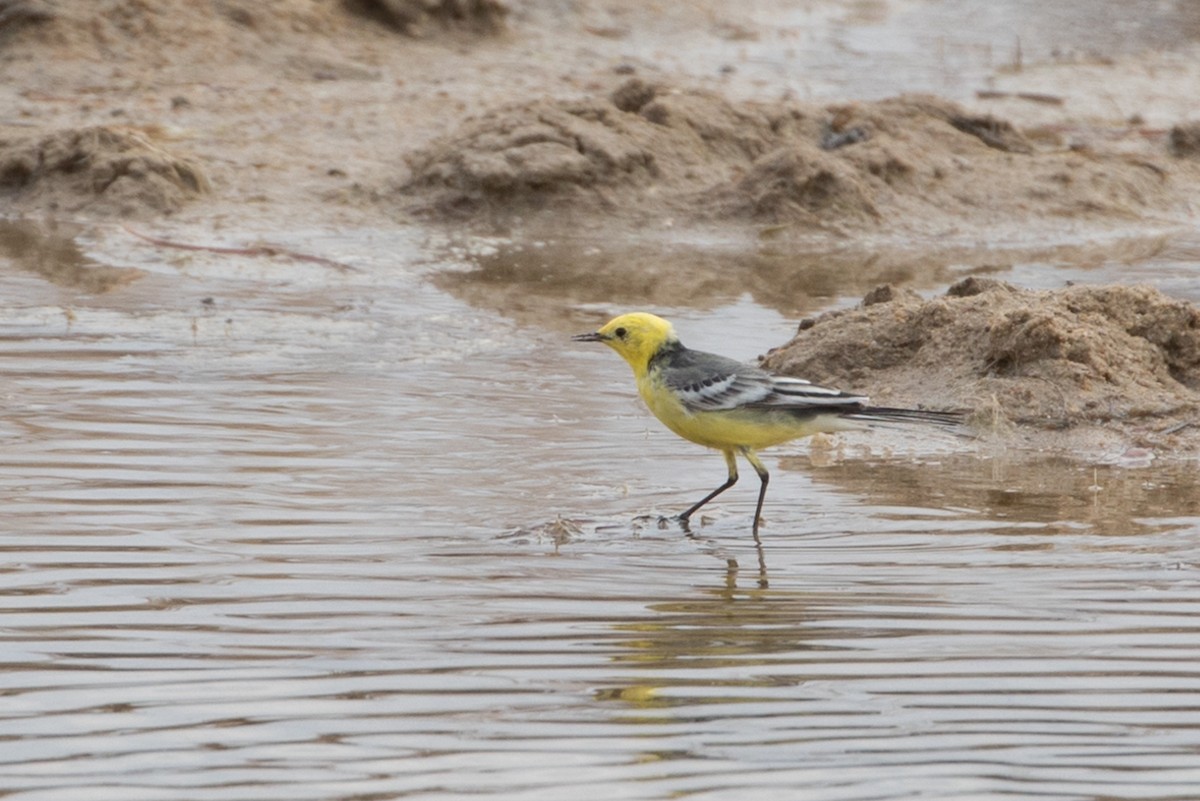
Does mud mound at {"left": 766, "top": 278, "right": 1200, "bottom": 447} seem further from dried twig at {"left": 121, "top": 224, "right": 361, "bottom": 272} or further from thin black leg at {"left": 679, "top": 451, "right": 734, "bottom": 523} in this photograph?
dried twig at {"left": 121, "top": 224, "right": 361, "bottom": 272}

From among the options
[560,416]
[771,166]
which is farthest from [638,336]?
[771,166]

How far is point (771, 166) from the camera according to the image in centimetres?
1233

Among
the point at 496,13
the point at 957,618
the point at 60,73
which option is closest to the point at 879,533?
the point at 957,618

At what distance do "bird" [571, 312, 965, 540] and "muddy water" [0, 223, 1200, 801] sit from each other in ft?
0.85

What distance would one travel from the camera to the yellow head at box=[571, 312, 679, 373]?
7.13 meters

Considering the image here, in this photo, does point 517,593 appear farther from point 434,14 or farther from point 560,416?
point 434,14

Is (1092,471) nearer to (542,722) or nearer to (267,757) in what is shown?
(542,722)

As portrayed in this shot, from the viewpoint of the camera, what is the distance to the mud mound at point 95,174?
38.4 ft

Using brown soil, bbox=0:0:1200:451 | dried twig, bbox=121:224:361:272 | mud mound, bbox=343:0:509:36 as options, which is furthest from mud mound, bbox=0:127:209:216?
mud mound, bbox=343:0:509:36

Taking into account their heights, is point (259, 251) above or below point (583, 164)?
below

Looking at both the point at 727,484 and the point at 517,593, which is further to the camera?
the point at 727,484

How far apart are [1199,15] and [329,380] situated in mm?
13947

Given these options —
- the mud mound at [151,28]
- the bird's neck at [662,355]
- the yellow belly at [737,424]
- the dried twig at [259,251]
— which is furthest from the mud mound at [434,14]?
the yellow belly at [737,424]

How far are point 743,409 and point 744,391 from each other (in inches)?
2.7
